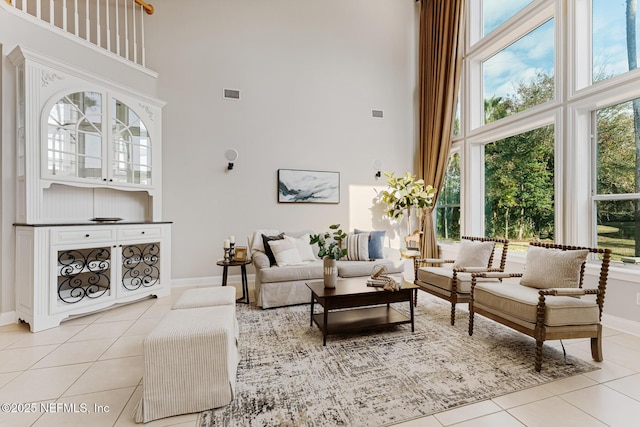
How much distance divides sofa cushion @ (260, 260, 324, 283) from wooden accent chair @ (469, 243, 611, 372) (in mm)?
1781

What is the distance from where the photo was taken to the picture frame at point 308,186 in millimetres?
4814

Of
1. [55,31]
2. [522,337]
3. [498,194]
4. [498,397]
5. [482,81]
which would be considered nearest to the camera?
[498,397]

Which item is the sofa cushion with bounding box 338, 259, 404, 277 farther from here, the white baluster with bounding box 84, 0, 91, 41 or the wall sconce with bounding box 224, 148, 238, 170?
the white baluster with bounding box 84, 0, 91, 41

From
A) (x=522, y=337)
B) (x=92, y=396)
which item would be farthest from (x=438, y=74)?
(x=92, y=396)

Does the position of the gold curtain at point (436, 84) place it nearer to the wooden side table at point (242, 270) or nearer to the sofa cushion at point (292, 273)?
the sofa cushion at point (292, 273)

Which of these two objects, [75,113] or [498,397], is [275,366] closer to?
[498,397]

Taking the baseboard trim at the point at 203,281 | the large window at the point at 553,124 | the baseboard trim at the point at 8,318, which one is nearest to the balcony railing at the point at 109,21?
the baseboard trim at the point at 203,281

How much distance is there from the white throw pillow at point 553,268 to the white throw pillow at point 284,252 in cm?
246

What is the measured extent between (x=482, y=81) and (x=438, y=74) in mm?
725

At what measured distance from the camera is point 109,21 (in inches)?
161

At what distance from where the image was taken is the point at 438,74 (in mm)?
5062

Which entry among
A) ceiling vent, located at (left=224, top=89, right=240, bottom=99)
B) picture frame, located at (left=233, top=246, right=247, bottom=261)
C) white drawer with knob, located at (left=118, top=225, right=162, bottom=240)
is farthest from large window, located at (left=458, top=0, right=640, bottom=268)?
white drawer with knob, located at (left=118, top=225, right=162, bottom=240)

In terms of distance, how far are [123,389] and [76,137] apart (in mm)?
2792

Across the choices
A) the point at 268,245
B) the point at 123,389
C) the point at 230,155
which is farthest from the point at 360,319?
the point at 230,155
